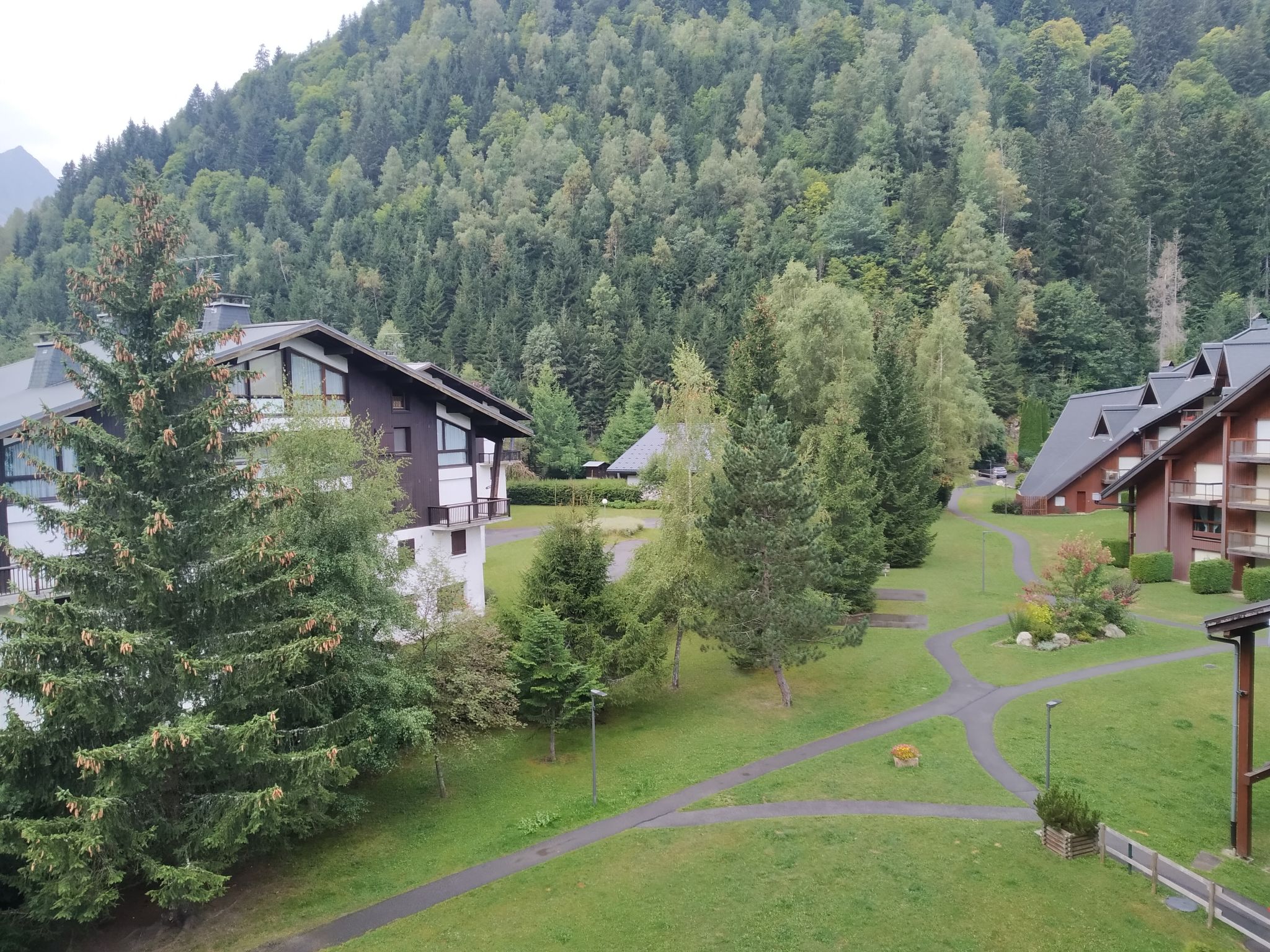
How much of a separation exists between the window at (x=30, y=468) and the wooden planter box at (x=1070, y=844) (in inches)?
1025

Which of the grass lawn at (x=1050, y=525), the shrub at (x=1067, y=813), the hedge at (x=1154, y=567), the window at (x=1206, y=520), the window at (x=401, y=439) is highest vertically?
the window at (x=401, y=439)

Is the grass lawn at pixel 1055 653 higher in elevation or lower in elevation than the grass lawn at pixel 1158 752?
higher

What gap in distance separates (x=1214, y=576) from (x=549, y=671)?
32.9 metres

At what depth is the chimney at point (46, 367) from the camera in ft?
97.3

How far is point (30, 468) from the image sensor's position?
23438 mm

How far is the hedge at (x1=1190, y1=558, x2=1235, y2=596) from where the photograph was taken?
38.4 metres

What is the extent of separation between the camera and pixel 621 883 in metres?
17.8

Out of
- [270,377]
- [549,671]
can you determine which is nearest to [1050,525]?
[549,671]

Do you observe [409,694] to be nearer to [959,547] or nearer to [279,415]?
[279,415]

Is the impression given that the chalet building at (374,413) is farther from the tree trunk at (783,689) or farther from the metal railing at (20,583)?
the tree trunk at (783,689)

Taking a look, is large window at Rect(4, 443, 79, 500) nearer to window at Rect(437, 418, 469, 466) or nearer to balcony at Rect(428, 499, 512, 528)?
balcony at Rect(428, 499, 512, 528)

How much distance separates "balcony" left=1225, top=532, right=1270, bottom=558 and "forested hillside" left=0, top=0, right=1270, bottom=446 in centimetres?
2174

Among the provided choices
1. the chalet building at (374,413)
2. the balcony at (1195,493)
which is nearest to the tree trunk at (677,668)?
the chalet building at (374,413)

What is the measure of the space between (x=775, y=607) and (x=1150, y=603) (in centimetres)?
A: 2203
